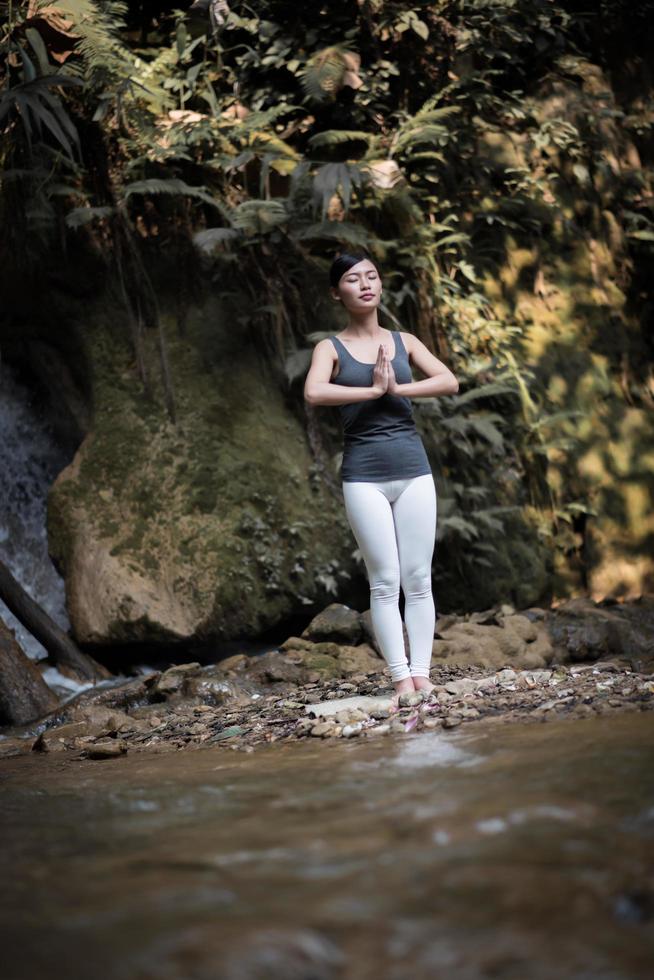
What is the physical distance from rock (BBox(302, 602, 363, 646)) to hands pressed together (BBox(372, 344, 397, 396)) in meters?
2.80

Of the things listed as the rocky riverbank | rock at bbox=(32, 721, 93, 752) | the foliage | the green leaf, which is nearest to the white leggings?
the rocky riverbank

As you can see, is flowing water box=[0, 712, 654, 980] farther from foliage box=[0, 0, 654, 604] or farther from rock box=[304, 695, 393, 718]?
foliage box=[0, 0, 654, 604]

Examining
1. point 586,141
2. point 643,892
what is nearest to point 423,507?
point 643,892

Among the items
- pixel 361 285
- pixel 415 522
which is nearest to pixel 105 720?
pixel 415 522

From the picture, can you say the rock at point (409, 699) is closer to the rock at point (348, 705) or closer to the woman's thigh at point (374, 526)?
the rock at point (348, 705)

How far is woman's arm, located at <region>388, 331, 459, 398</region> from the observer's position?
164 inches

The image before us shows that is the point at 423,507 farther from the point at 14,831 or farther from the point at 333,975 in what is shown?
the point at 333,975

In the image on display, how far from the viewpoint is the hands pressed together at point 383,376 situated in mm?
4086

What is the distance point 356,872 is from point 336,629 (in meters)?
4.87

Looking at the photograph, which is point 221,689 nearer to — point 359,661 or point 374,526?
point 359,661

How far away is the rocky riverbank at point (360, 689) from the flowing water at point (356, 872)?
3.05 feet

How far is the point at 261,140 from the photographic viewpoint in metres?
8.16

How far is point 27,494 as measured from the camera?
823 centimetres

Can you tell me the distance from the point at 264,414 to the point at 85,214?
214 centimetres
